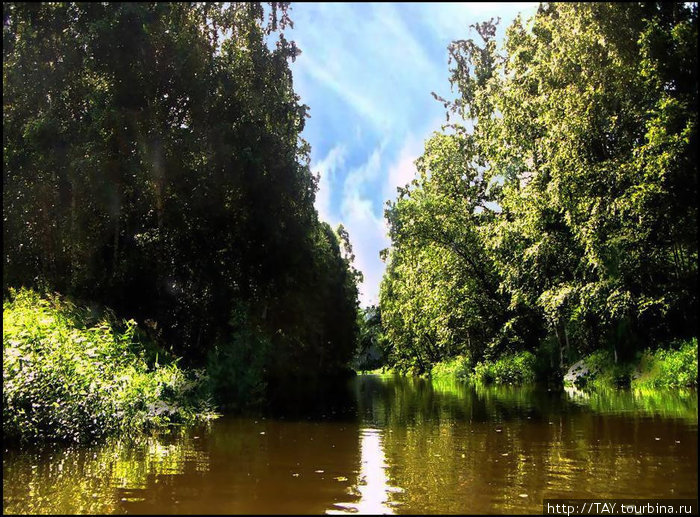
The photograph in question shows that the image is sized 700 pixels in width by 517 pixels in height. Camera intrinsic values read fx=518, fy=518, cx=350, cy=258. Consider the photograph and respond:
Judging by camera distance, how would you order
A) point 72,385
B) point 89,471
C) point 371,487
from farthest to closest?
point 72,385 → point 89,471 → point 371,487

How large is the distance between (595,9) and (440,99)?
642 inches

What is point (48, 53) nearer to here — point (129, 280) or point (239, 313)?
point (129, 280)

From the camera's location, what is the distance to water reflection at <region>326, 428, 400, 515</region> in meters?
5.59

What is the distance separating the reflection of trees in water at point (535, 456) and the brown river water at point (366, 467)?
0.9 inches

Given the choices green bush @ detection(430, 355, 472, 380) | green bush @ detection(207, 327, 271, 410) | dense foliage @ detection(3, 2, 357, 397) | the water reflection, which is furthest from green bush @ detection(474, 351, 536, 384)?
the water reflection

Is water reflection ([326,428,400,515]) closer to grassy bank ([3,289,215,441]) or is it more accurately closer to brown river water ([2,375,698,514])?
brown river water ([2,375,698,514])

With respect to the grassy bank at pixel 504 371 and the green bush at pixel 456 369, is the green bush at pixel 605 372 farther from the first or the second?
the green bush at pixel 456 369

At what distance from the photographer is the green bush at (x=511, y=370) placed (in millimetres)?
29562

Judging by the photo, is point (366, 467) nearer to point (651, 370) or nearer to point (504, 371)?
point (651, 370)

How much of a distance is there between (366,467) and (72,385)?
5666 mm

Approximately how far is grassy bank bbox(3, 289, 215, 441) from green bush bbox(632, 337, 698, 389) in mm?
16539

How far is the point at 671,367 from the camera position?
1941 centimetres

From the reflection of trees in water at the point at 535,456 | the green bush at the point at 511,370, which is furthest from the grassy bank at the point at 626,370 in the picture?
the reflection of trees in water at the point at 535,456

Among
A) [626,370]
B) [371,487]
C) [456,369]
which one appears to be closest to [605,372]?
[626,370]
